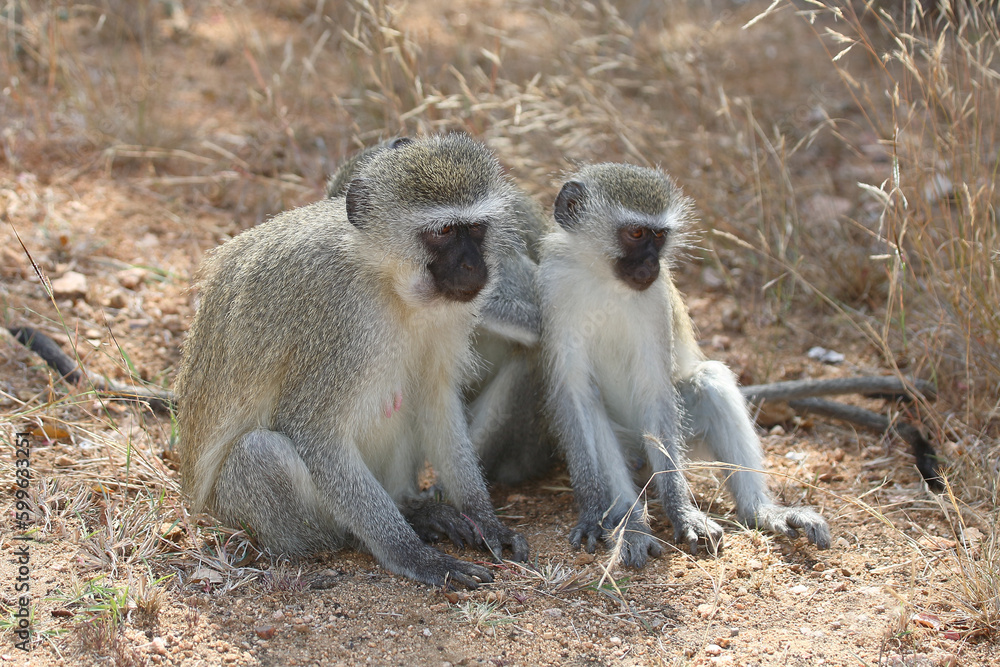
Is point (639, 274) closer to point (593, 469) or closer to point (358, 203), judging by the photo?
point (593, 469)

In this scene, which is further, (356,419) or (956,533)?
(956,533)

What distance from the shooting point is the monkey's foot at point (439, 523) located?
3730mm

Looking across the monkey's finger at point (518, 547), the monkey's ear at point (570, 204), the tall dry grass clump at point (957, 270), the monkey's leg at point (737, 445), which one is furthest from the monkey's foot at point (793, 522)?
the monkey's ear at point (570, 204)

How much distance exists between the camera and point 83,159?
5816 mm

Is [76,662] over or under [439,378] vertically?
under

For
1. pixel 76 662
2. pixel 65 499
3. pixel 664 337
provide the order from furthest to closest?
pixel 664 337, pixel 65 499, pixel 76 662

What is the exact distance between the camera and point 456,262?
329 centimetres

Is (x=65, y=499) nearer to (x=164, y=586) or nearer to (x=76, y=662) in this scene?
(x=164, y=586)

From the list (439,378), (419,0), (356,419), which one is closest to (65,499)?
(356,419)

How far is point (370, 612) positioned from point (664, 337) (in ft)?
5.33

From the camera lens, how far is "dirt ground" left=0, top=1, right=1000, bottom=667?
9.77 ft

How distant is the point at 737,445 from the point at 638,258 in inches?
35.2

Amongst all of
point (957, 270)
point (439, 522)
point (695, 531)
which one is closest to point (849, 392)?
point (957, 270)

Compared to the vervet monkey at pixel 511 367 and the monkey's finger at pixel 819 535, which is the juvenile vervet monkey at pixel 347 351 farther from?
the monkey's finger at pixel 819 535
